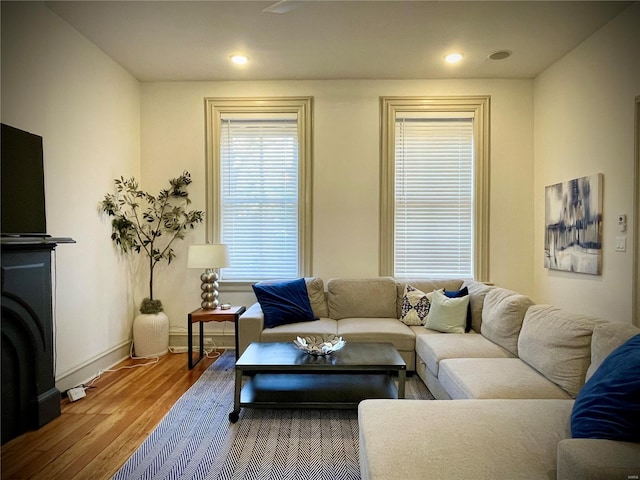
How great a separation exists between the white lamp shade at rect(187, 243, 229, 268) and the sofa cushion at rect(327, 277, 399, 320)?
46.9 inches

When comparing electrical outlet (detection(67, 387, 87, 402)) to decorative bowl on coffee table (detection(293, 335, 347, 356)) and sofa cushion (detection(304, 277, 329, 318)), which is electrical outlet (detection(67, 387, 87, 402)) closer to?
decorative bowl on coffee table (detection(293, 335, 347, 356))

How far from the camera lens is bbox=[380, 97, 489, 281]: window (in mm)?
4207

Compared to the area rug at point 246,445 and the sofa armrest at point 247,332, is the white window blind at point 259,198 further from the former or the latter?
the area rug at point 246,445

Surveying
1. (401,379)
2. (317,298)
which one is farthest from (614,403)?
(317,298)

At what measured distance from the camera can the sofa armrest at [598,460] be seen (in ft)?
3.48

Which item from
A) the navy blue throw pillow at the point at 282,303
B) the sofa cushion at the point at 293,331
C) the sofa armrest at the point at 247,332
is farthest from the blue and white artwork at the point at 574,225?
the sofa armrest at the point at 247,332

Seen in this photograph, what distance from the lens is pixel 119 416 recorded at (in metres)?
2.62

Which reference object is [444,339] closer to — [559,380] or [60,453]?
[559,380]

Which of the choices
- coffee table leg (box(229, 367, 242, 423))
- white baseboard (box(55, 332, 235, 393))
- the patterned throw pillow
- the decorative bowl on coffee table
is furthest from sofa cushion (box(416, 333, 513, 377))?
white baseboard (box(55, 332, 235, 393))

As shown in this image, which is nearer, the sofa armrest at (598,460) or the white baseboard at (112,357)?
the sofa armrest at (598,460)

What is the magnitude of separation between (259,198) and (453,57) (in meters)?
2.55

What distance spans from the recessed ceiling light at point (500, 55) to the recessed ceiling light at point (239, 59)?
2456mm

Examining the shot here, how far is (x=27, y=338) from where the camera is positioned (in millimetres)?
2383

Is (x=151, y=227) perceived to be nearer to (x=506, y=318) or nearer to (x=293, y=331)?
(x=293, y=331)
